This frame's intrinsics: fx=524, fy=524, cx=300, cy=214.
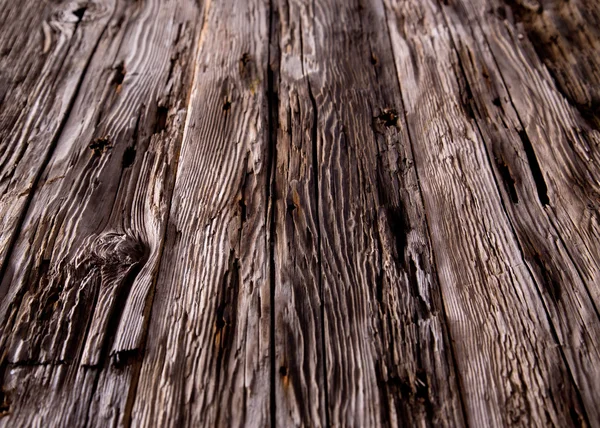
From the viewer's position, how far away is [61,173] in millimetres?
1689

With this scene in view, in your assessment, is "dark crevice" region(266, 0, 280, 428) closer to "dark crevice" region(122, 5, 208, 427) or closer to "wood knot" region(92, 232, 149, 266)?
"dark crevice" region(122, 5, 208, 427)

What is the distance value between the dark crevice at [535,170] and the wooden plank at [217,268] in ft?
2.78

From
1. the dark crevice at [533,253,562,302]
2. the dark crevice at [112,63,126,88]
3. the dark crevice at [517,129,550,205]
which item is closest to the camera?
the dark crevice at [533,253,562,302]

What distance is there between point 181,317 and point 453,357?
711mm

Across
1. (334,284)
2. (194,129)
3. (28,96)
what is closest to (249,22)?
(194,129)

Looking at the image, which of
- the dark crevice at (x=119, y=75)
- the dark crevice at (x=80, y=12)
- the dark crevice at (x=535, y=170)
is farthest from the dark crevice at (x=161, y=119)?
the dark crevice at (x=535, y=170)

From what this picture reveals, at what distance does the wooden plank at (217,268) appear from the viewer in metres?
1.26

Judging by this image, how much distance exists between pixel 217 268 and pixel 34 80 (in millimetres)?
1105

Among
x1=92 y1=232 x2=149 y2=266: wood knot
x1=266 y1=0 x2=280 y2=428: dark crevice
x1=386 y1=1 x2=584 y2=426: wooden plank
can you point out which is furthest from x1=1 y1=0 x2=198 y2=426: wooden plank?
x1=386 y1=1 x2=584 y2=426: wooden plank

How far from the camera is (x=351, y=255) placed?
4.91 feet

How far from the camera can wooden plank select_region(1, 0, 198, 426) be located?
128 centimetres

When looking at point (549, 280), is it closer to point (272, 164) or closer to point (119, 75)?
point (272, 164)

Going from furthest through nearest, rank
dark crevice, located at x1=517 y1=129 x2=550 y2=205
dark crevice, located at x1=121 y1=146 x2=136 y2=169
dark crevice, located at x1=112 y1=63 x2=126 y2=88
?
dark crevice, located at x1=112 y1=63 x2=126 y2=88 → dark crevice, located at x1=121 y1=146 x2=136 y2=169 → dark crevice, located at x1=517 y1=129 x2=550 y2=205

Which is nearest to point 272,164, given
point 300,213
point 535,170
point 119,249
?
point 300,213
